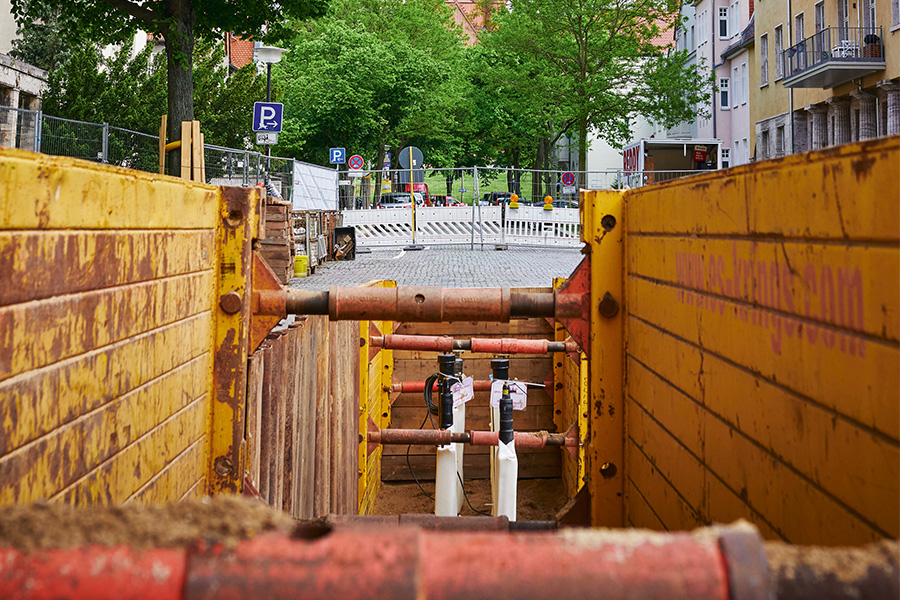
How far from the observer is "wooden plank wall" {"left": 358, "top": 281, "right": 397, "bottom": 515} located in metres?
6.20

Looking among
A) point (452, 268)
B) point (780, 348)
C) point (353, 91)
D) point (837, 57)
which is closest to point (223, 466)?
point (780, 348)

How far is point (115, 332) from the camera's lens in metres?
2.21

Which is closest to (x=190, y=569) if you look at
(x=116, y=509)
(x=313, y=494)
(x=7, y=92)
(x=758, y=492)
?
(x=116, y=509)

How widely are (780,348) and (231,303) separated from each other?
2.03 m

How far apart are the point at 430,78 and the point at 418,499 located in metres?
36.5

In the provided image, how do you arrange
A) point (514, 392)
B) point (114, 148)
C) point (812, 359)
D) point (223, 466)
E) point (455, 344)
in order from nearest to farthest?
point (812, 359) → point (223, 466) → point (514, 392) → point (455, 344) → point (114, 148)

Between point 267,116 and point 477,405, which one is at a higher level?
point 267,116

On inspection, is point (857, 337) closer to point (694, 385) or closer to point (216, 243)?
point (694, 385)

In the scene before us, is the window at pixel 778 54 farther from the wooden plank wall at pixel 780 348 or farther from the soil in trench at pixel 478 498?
the wooden plank wall at pixel 780 348

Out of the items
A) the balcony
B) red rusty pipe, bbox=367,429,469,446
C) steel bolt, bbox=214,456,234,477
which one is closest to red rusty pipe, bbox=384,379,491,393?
red rusty pipe, bbox=367,429,469,446

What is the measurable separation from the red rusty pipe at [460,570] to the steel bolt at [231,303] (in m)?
2.28

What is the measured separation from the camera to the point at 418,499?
26.0 ft

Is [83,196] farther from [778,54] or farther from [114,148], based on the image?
[778,54]

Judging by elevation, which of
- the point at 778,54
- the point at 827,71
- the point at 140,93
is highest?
the point at 778,54
